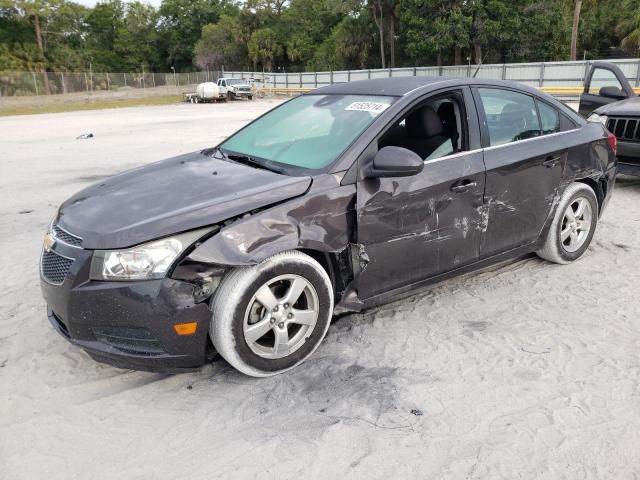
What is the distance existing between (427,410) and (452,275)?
1270mm

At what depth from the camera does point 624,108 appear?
287 inches

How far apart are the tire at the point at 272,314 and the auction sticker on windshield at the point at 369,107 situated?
1158 mm

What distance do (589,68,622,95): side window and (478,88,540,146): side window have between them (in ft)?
16.8

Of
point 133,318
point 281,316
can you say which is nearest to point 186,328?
point 133,318

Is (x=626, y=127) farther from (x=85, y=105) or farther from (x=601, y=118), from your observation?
(x=85, y=105)

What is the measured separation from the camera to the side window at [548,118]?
4453 mm

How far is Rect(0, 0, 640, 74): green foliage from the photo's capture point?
139 feet

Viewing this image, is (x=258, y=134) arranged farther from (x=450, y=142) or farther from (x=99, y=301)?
(x=99, y=301)

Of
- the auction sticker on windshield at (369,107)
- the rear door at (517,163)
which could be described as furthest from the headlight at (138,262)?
the rear door at (517,163)

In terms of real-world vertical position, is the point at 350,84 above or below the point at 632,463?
above

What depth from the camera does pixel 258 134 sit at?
4.26m

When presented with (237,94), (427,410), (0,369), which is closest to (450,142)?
(427,410)

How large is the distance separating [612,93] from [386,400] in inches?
297

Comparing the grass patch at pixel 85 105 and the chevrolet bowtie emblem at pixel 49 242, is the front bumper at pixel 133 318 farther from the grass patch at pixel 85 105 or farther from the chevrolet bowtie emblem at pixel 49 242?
the grass patch at pixel 85 105
